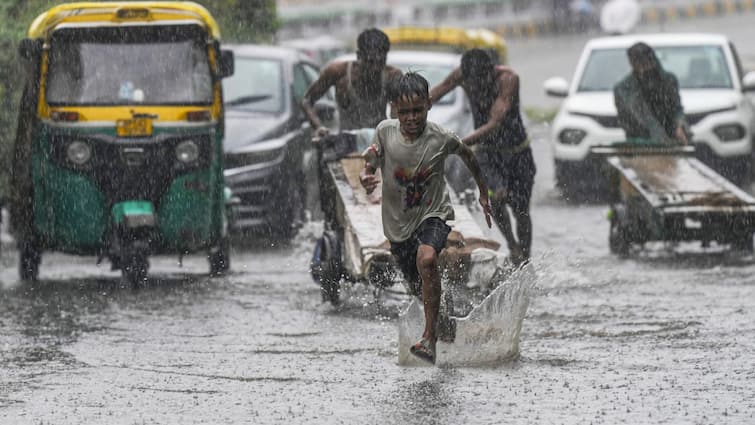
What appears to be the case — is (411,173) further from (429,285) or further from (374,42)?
(374,42)

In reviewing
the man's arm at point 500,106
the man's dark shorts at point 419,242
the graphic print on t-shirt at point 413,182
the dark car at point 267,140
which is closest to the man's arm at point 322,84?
the man's arm at point 500,106

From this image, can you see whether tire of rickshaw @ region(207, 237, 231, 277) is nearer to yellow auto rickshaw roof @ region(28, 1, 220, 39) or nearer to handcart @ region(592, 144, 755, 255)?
yellow auto rickshaw roof @ region(28, 1, 220, 39)

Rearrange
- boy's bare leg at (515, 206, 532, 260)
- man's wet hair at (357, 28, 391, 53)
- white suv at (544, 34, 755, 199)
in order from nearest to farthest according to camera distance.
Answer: man's wet hair at (357, 28, 391, 53) → boy's bare leg at (515, 206, 532, 260) → white suv at (544, 34, 755, 199)

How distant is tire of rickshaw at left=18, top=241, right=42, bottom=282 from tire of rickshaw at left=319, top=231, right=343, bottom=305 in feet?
8.80

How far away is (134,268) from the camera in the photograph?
508 inches

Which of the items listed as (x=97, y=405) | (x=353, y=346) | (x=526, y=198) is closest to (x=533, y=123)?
(x=526, y=198)

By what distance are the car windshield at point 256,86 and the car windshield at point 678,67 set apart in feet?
14.0

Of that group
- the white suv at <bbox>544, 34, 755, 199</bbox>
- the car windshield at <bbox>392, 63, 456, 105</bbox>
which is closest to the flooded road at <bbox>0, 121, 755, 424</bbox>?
the car windshield at <bbox>392, 63, 456, 105</bbox>

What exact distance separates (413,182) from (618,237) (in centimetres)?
619

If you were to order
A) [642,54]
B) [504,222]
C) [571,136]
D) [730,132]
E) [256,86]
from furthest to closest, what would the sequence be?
[571,136], [730,132], [256,86], [642,54], [504,222]

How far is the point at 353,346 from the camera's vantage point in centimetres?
1002

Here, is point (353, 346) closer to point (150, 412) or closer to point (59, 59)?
point (150, 412)

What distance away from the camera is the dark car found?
632 inches

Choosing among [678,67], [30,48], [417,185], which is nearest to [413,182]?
[417,185]
